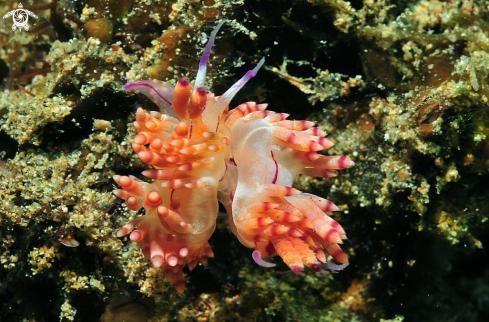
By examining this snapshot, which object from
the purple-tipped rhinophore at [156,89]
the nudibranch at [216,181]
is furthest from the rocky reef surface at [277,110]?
the nudibranch at [216,181]

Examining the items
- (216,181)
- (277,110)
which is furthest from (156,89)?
(277,110)

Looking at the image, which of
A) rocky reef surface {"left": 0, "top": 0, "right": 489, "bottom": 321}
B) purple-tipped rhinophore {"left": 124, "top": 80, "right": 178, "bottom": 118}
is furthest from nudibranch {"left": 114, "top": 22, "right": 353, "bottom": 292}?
rocky reef surface {"left": 0, "top": 0, "right": 489, "bottom": 321}

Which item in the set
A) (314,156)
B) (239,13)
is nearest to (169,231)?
(314,156)

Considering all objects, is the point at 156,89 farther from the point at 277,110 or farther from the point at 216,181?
the point at 277,110

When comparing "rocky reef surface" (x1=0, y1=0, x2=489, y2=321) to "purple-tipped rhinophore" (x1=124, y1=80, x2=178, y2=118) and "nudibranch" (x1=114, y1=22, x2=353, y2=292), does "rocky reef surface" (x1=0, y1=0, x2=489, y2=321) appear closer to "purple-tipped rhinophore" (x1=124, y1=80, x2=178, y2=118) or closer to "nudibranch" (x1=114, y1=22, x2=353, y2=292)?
"purple-tipped rhinophore" (x1=124, y1=80, x2=178, y2=118)

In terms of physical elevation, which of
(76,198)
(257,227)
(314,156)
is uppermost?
(314,156)

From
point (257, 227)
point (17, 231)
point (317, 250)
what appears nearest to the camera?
point (257, 227)

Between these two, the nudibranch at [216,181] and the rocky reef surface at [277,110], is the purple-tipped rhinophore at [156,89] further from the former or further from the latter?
the rocky reef surface at [277,110]

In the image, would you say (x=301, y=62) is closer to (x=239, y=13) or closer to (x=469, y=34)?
(x=239, y=13)
